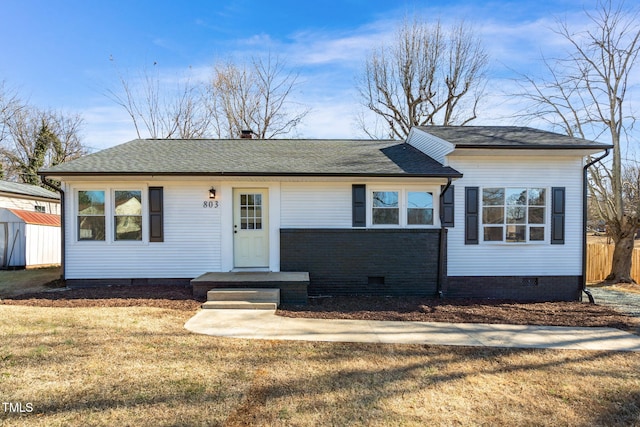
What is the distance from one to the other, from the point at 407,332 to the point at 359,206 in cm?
347

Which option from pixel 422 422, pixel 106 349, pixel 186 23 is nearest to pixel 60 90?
pixel 186 23

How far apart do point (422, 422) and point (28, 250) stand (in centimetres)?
1424

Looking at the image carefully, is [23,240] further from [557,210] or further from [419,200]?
[557,210]

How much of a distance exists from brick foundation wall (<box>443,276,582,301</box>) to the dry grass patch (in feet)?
12.7

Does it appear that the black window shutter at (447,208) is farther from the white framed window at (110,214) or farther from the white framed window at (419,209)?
the white framed window at (110,214)

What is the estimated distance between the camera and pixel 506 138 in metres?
9.09

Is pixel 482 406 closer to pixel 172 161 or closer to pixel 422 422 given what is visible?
pixel 422 422

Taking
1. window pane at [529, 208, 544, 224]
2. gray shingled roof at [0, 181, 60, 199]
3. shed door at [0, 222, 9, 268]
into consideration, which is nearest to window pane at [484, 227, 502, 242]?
window pane at [529, 208, 544, 224]

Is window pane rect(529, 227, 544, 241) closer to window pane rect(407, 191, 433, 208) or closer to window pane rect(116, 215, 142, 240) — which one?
window pane rect(407, 191, 433, 208)

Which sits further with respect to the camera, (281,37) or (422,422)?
(281,37)

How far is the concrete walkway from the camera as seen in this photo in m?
5.06

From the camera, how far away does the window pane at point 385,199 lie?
330 inches

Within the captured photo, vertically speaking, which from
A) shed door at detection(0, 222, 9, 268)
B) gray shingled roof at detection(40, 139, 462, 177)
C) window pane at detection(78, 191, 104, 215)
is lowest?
shed door at detection(0, 222, 9, 268)

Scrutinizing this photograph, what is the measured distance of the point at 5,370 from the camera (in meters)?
3.60
